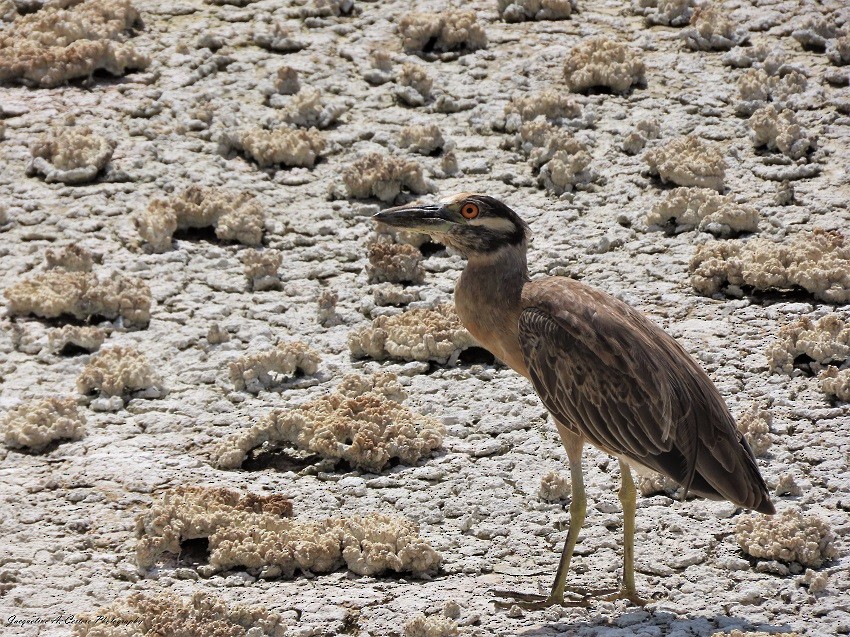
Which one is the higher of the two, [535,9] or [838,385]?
[535,9]

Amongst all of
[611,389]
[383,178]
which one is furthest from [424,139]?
[611,389]

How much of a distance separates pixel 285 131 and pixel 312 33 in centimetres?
241

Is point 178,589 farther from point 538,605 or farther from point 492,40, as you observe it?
point 492,40

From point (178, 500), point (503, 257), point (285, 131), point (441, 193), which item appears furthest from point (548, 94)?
point (178, 500)

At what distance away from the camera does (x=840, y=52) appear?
1327 centimetres

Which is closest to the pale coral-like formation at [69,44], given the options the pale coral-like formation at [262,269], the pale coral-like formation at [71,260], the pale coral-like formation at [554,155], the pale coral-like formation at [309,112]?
the pale coral-like formation at [309,112]

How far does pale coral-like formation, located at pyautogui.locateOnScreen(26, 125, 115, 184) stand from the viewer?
12.4 metres

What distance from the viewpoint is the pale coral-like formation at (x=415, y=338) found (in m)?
10.0

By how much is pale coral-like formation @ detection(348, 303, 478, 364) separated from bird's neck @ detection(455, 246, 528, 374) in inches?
60.4

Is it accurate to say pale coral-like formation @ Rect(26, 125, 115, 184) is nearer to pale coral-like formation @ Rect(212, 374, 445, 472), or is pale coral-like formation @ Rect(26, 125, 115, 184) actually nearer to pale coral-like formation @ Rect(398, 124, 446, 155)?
pale coral-like formation @ Rect(398, 124, 446, 155)

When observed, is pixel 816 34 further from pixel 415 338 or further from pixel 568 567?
pixel 568 567

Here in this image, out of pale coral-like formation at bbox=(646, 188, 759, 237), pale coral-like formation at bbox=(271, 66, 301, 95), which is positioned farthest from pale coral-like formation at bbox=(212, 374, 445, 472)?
pale coral-like formation at bbox=(271, 66, 301, 95)

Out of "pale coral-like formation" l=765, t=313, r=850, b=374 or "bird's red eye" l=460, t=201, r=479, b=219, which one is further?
"pale coral-like formation" l=765, t=313, r=850, b=374

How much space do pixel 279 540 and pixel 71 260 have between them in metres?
4.37
